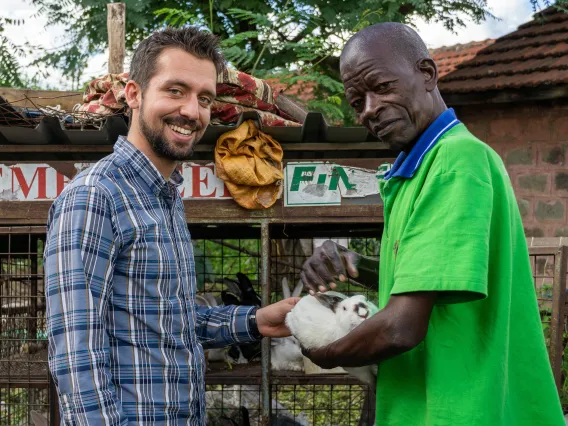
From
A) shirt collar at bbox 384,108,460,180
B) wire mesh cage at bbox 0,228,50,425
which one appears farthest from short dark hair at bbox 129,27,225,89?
wire mesh cage at bbox 0,228,50,425

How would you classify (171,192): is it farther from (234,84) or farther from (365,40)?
(234,84)

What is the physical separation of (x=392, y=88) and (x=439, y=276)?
0.54 m

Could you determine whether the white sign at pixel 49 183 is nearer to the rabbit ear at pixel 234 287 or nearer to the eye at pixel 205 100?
the eye at pixel 205 100

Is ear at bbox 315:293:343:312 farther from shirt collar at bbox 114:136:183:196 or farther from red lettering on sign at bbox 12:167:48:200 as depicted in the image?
red lettering on sign at bbox 12:167:48:200

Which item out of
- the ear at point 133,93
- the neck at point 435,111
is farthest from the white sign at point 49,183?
the neck at point 435,111

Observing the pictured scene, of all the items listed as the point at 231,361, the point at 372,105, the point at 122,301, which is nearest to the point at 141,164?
the point at 122,301

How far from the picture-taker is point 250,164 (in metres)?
3.50

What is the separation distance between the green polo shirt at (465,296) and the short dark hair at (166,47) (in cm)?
91

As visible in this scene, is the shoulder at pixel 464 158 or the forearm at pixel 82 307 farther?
the forearm at pixel 82 307

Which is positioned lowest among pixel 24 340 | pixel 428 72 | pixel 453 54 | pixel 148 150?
pixel 24 340

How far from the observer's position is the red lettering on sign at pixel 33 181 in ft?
11.9

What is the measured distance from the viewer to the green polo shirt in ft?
4.94

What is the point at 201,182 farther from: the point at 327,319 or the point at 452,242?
the point at 452,242

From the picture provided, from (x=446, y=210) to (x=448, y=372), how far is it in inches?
15.5
